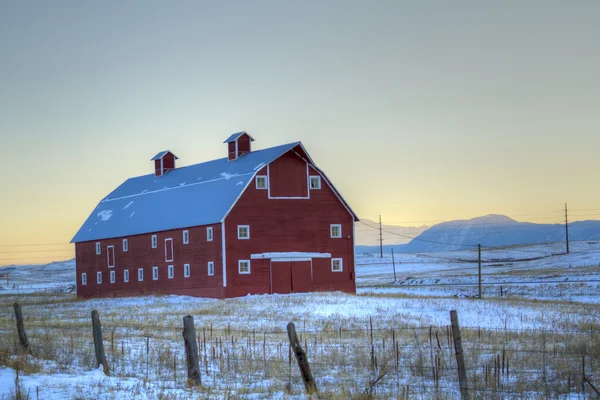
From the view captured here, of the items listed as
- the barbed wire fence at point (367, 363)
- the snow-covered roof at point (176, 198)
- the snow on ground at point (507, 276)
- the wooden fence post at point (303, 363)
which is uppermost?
the snow-covered roof at point (176, 198)

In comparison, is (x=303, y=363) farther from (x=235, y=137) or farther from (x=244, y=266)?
(x=235, y=137)

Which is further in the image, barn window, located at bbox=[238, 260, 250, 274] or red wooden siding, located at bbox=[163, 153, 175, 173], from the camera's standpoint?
red wooden siding, located at bbox=[163, 153, 175, 173]

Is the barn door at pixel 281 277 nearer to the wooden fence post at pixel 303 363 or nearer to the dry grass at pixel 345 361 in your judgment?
the dry grass at pixel 345 361

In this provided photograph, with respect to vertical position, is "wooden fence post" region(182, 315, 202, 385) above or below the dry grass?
above

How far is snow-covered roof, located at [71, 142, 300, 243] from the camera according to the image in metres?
52.2

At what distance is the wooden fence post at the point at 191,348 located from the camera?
16.1 metres

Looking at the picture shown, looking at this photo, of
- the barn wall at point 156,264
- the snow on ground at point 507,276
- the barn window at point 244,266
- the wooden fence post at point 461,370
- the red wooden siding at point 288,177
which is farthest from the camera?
the snow on ground at point 507,276

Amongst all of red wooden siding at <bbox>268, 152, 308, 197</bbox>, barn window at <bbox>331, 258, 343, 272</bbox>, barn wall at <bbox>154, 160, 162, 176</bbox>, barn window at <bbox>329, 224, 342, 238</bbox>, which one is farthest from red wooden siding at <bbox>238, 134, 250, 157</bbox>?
barn wall at <bbox>154, 160, 162, 176</bbox>

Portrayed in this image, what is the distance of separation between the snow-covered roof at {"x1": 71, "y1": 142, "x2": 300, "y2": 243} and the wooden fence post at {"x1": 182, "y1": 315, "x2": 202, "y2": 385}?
33.9 metres

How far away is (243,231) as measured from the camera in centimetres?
5094

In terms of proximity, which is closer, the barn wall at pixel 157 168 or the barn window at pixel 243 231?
the barn window at pixel 243 231

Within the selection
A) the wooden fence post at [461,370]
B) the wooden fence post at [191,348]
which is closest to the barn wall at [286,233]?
the wooden fence post at [191,348]

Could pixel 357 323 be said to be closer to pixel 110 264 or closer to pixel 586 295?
pixel 586 295

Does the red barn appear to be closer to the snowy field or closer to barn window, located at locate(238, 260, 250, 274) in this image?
barn window, located at locate(238, 260, 250, 274)
